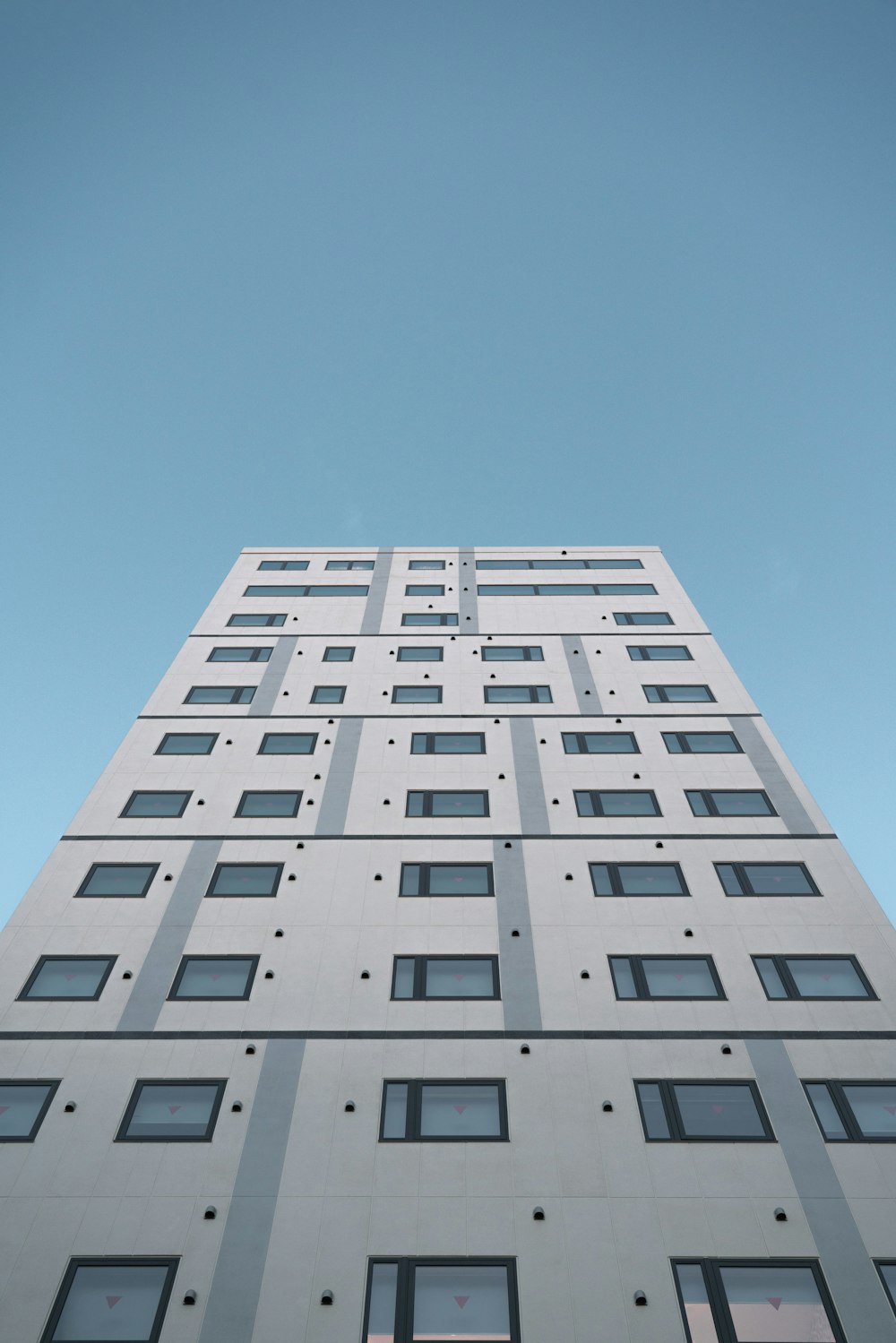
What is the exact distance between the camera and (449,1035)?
66.8ft

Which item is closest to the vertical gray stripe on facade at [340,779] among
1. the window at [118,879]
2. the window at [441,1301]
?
the window at [118,879]

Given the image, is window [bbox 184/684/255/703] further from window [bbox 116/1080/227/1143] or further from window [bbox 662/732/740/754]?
window [bbox 116/1080/227/1143]

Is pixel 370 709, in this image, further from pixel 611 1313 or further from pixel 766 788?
pixel 611 1313

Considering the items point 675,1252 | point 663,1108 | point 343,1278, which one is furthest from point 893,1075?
point 343,1278

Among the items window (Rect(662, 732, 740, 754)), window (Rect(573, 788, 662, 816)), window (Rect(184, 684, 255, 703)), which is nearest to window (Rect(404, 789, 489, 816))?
window (Rect(573, 788, 662, 816))

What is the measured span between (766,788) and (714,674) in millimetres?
7572

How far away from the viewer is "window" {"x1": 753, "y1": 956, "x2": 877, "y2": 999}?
841 inches

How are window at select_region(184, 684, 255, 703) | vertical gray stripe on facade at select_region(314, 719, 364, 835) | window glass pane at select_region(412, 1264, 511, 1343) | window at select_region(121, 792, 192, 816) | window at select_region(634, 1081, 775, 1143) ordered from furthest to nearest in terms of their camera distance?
window at select_region(184, 684, 255, 703), window at select_region(121, 792, 192, 816), vertical gray stripe on facade at select_region(314, 719, 364, 835), window at select_region(634, 1081, 775, 1143), window glass pane at select_region(412, 1264, 511, 1343)

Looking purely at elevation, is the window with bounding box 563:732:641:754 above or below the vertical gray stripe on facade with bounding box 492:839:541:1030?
above

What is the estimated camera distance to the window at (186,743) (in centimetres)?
3061

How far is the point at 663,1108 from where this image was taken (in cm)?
1877

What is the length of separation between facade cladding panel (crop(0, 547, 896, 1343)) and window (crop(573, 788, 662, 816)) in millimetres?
132

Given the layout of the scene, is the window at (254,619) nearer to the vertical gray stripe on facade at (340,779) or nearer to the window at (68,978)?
the vertical gray stripe on facade at (340,779)

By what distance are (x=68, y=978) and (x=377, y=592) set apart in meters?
24.7
